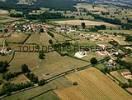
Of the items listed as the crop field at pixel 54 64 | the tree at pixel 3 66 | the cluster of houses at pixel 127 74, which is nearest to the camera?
the tree at pixel 3 66

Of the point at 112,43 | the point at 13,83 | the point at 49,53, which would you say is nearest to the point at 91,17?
the point at 112,43

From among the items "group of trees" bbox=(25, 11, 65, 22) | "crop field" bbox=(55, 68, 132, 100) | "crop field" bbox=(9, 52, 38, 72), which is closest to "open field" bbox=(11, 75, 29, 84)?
"crop field" bbox=(9, 52, 38, 72)

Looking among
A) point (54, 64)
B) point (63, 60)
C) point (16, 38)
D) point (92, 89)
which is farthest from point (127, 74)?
point (16, 38)

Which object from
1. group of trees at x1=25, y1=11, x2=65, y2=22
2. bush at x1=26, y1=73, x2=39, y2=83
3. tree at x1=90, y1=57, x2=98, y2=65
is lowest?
group of trees at x1=25, y1=11, x2=65, y2=22

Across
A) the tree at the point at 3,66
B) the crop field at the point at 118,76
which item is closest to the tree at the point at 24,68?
the tree at the point at 3,66

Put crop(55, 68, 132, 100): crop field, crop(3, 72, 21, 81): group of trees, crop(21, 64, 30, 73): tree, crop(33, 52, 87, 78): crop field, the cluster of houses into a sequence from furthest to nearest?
1. the cluster of houses
2. crop(33, 52, 87, 78): crop field
3. crop(21, 64, 30, 73): tree
4. crop(3, 72, 21, 81): group of trees
5. crop(55, 68, 132, 100): crop field

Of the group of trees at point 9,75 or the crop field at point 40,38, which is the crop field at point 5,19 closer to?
the crop field at point 40,38

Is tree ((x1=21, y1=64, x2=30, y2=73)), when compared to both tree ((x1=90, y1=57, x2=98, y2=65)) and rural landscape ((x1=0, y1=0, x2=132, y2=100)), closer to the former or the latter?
rural landscape ((x1=0, y1=0, x2=132, y2=100))

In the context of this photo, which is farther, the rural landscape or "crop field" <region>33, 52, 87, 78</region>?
"crop field" <region>33, 52, 87, 78</region>
